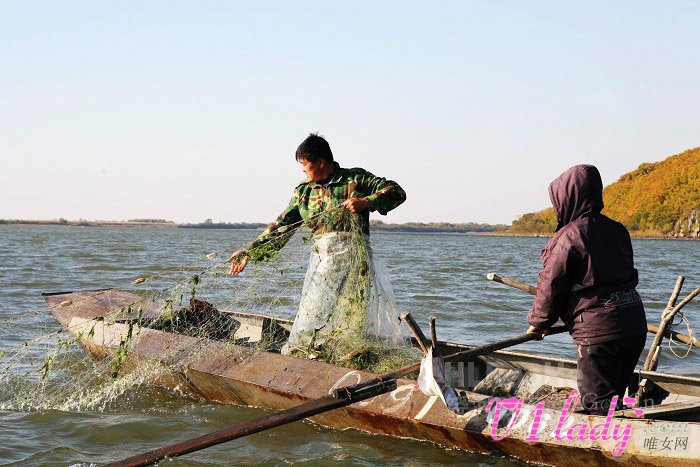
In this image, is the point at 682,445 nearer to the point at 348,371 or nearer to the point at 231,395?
the point at 348,371

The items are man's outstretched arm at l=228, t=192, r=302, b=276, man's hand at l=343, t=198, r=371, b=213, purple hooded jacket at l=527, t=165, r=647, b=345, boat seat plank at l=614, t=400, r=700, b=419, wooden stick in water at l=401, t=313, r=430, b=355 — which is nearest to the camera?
purple hooded jacket at l=527, t=165, r=647, b=345

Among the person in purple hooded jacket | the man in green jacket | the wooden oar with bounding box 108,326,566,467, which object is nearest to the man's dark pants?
the person in purple hooded jacket

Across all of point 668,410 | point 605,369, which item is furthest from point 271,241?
point 668,410

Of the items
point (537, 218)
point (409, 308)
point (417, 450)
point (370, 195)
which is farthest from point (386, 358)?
point (537, 218)

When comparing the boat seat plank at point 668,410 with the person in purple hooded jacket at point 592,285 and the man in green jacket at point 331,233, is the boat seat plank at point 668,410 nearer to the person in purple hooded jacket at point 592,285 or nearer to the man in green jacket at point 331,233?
the person in purple hooded jacket at point 592,285

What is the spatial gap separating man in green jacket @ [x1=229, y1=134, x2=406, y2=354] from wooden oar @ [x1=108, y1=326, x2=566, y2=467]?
108cm

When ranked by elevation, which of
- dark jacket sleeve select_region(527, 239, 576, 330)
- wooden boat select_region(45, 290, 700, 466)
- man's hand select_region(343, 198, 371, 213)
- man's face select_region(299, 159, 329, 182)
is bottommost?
wooden boat select_region(45, 290, 700, 466)

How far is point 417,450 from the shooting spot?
5672mm

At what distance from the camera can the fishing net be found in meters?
6.32

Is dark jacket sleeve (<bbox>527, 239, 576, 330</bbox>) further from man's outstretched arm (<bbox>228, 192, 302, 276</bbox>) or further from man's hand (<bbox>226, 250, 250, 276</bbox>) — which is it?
man's hand (<bbox>226, 250, 250, 276</bbox>)

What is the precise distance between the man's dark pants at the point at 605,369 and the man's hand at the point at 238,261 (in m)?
3.22

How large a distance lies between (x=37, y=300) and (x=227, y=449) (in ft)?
30.2

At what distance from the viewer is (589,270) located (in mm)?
4422

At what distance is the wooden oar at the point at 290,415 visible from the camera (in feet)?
15.1
